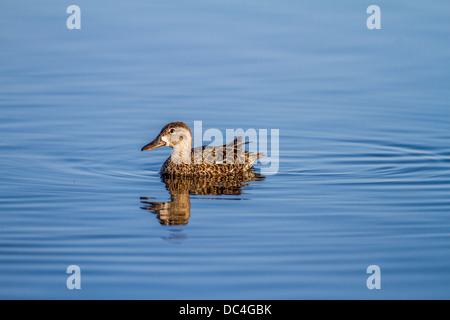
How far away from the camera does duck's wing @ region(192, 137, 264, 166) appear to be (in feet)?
43.0

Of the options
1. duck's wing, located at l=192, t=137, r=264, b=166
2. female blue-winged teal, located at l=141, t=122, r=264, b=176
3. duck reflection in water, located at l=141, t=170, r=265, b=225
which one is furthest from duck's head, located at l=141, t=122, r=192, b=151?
duck reflection in water, located at l=141, t=170, r=265, b=225

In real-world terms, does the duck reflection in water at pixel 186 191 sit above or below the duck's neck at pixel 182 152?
below

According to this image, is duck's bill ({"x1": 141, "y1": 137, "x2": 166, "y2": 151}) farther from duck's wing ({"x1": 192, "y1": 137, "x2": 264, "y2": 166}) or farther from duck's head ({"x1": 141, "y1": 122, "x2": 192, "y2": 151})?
duck's wing ({"x1": 192, "y1": 137, "x2": 264, "y2": 166})

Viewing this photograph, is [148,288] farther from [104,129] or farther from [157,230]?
[104,129]

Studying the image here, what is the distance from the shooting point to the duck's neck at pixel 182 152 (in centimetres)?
1306

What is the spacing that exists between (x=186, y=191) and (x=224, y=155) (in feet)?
4.13

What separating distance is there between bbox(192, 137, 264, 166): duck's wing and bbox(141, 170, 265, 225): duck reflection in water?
0.23 metres

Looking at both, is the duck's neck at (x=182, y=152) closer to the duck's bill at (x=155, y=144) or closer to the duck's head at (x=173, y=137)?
the duck's head at (x=173, y=137)

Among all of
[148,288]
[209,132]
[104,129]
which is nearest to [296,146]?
[209,132]

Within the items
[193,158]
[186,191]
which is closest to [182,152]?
[193,158]

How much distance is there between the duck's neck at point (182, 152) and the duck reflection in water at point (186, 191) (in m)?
0.28

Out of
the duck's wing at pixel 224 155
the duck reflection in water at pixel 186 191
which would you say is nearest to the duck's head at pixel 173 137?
the duck's wing at pixel 224 155

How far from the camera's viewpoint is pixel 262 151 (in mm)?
14102
